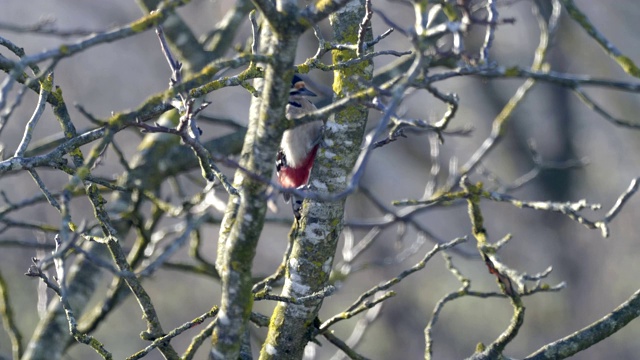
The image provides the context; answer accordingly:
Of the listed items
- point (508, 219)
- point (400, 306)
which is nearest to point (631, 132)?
point (508, 219)

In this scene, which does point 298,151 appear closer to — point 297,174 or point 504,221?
point 297,174

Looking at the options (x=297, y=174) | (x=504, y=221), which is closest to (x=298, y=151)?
(x=297, y=174)

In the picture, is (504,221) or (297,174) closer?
(297,174)

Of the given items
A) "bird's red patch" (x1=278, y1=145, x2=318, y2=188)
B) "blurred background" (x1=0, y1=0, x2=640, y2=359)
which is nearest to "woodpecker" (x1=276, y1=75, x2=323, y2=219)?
"bird's red patch" (x1=278, y1=145, x2=318, y2=188)

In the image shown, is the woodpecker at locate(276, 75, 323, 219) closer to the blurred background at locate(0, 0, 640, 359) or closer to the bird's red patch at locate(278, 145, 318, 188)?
the bird's red patch at locate(278, 145, 318, 188)

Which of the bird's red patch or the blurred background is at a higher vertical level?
the blurred background

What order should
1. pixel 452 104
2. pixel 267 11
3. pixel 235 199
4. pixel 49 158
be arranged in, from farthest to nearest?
pixel 235 199, pixel 452 104, pixel 49 158, pixel 267 11

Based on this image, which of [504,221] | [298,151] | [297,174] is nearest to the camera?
[298,151]

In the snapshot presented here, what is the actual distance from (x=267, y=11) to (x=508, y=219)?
13.8 metres

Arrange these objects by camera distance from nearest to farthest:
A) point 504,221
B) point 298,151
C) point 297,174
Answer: point 298,151 < point 297,174 < point 504,221

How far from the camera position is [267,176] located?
1932mm

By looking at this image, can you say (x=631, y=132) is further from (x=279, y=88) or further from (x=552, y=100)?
(x=279, y=88)

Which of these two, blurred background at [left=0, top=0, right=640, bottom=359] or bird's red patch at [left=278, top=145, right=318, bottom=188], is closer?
bird's red patch at [left=278, top=145, right=318, bottom=188]

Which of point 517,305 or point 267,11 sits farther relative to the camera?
point 517,305
